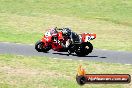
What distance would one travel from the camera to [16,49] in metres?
26.8

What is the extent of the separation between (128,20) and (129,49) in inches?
886

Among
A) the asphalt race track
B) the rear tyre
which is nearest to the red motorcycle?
the rear tyre

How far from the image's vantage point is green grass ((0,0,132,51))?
3462 centimetres

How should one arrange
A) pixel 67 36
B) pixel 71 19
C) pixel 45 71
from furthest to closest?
pixel 71 19
pixel 67 36
pixel 45 71

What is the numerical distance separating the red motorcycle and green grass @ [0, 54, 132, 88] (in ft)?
7.48

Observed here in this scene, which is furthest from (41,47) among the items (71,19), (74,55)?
(71,19)

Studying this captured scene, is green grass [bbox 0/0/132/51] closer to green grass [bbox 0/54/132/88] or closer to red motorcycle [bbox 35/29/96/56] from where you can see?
red motorcycle [bbox 35/29/96/56]

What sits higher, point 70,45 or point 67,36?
point 67,36

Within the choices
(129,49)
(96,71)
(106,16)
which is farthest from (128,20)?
(96,71)

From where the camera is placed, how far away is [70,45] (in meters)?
25.9

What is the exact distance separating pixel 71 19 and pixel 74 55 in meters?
23.8

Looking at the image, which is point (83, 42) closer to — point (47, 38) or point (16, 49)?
point (47, 38)

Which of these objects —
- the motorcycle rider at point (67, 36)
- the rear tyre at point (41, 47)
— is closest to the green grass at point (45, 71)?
the rear tyre at point (41, 47)

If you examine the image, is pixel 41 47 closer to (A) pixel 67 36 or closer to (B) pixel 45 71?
(A) pixel 67 36
